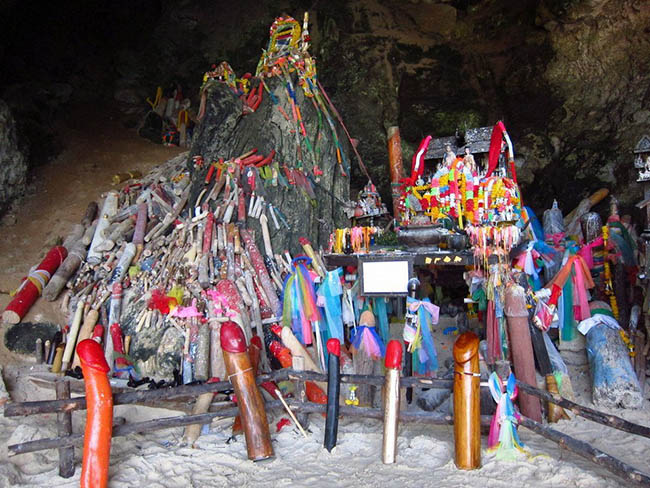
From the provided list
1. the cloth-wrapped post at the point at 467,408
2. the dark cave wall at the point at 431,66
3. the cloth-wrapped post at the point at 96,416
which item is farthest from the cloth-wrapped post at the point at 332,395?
the dark cave wall at the point at 431,66

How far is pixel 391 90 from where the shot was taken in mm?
13477

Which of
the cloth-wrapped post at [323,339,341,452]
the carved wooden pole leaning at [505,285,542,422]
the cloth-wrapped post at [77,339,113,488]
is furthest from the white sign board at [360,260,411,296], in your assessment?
the cloth-wrapped post at [77,339,113,488]

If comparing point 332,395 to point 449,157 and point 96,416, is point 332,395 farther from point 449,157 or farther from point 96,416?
point 449,157

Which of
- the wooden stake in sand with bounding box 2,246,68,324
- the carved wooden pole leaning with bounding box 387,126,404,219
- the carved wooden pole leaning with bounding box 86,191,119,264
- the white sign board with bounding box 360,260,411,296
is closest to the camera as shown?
the white sign board with bounding box 360,260,411,296

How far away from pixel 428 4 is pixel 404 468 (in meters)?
12.7

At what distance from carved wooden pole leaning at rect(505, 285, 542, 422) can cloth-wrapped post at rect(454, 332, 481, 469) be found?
1699mm

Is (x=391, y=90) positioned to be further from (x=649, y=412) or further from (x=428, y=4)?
(x=649, y=412)

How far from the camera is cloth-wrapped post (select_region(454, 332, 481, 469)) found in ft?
13.6

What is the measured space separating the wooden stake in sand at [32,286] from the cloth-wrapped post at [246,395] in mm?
4633

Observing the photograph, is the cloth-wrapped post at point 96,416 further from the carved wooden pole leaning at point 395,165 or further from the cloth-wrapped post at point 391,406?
the carved wooden pole leaning at point 395,165

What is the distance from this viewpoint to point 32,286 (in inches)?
313

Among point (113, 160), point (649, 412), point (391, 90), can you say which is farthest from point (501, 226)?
point (113, 160)

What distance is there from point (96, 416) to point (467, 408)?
2992 millimetres

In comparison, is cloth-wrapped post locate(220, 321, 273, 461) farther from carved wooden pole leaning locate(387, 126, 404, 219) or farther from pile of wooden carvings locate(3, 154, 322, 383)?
carved wooden pole leaning locate(387, 126, 404, 219)
